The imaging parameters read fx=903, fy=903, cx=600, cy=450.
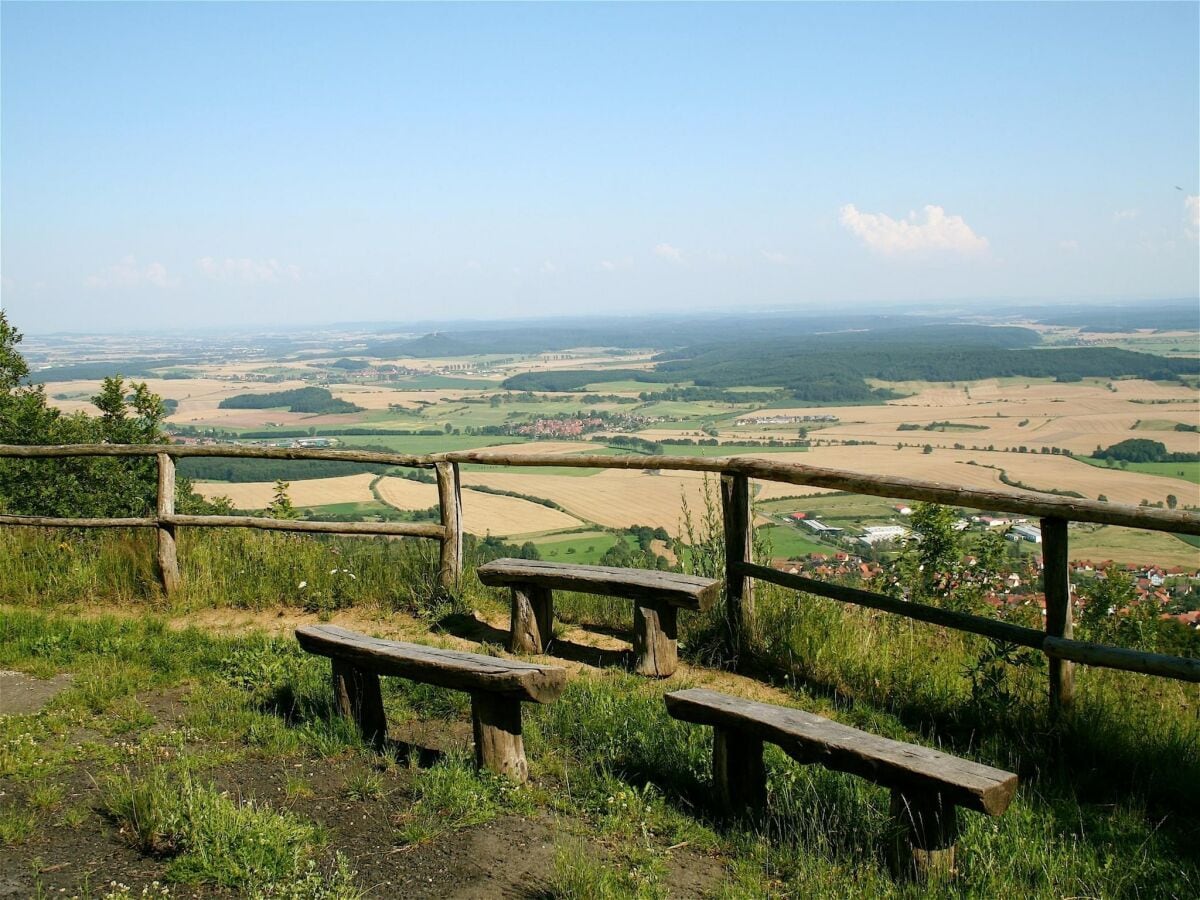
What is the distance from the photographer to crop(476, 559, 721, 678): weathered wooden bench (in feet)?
17.3

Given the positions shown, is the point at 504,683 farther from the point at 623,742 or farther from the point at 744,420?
the point at 744,420

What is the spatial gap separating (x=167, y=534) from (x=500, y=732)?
14.2 ft

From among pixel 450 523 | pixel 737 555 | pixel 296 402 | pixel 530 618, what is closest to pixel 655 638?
pixel 737 555

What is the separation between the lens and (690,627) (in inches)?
231

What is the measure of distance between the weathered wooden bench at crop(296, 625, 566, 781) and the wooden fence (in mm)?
2024

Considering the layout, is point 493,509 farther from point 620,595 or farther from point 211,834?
point 211,834

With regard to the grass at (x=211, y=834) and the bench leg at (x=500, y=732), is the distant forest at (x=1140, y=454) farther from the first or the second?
the grass at (x=211, y=834)

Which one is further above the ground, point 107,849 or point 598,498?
point 107,849

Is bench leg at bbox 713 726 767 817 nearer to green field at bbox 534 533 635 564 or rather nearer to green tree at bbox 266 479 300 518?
green tree at bbox 266 479 300 518

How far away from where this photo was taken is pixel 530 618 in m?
5.92

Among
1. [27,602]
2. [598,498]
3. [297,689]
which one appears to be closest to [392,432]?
[598,498]

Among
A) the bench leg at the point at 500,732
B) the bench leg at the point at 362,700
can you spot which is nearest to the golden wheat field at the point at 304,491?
the bench leg at the point at 362,700

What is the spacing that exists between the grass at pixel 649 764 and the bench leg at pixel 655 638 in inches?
4.6

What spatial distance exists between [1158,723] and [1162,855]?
1.10 m
